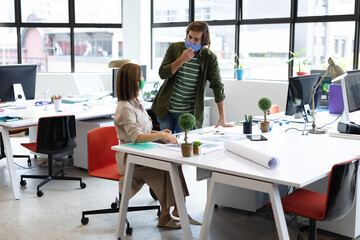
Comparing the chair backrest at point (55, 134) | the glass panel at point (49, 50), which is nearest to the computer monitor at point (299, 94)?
the chair backrest at point (55, 134)

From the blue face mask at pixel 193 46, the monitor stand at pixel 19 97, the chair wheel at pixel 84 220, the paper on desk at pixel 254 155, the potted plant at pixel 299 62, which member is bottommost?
the chair wheel at pixel 84 220

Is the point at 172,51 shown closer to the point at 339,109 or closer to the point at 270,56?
the point at 339,109

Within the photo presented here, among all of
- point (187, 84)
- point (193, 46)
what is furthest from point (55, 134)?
point (193, 46)

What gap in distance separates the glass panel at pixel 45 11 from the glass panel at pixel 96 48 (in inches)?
14.6

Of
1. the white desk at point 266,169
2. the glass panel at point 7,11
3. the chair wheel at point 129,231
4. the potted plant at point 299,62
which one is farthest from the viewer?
the glass panel at point 7,11

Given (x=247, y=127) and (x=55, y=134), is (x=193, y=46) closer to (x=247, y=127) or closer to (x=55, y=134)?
(x=247, y=127)

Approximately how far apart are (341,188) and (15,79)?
3285 mm

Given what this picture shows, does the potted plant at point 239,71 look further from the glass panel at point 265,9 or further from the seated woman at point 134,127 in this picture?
the seated woman at point 134,127

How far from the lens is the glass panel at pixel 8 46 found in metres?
6.94

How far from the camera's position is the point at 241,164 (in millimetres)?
2428

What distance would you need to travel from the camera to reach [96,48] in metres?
7.30

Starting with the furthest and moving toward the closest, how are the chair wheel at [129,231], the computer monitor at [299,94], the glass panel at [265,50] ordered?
the glass panel at [265,50], the computer monitor at [299,94], the chair wheel at [129,231]

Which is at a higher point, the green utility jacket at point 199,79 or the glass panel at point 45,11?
the glass panel at point 45,11

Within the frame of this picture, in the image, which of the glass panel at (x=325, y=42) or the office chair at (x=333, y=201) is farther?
the glass panel at (x=325, y=42)
